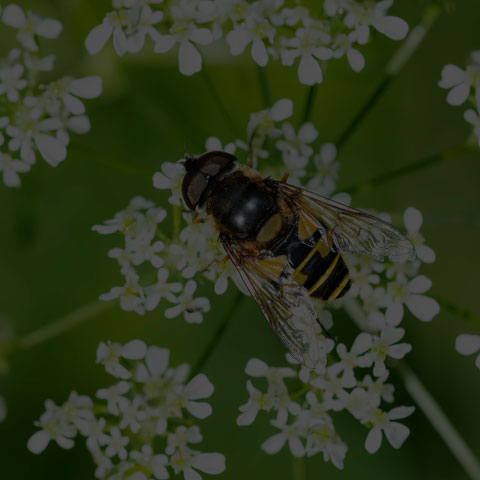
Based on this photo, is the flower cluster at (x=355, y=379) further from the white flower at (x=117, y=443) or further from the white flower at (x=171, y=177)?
the white flower at (x=171, y=177)

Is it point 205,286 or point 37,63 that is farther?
point 205,286

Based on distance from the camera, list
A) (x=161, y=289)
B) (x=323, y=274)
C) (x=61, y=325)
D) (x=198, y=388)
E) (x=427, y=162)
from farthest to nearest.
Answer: (x=427, y=162)
(x=61, y=325)
(x=161, y=289)
(x=198, y=388)
(x=323, y=274)

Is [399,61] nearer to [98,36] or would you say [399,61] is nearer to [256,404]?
[98,36]

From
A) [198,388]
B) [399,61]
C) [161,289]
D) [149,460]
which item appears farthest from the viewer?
[399,61]

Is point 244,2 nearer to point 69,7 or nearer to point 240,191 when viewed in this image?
point 240,191

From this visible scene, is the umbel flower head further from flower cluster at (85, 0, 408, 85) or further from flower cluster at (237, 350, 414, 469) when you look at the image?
flower cluster at (85, 0, 408, 85)

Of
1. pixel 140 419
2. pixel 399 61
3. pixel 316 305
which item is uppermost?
pixel 399 61

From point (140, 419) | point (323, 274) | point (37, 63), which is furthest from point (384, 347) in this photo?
point (37, 63)

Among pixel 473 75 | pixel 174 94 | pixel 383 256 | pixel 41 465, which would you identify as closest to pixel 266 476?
pixel 41 465
